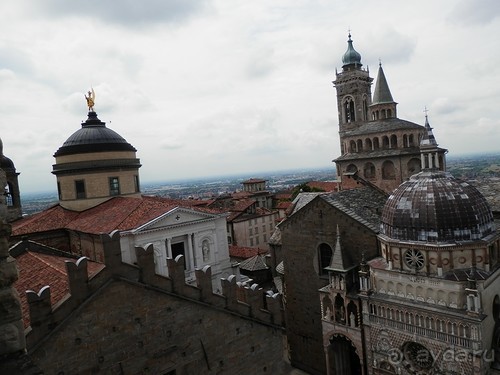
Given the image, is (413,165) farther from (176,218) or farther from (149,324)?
(149,324)

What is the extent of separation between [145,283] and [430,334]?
14665mm

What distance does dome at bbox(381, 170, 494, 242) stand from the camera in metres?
19.5

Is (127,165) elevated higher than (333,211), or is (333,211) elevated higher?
(127,165)

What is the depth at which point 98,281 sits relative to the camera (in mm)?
12445

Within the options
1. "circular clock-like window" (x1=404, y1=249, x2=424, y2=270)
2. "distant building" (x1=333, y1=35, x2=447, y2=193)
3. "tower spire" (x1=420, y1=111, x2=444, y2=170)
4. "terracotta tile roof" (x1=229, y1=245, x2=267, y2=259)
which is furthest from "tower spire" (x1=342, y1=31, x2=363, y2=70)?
"circular clock-like window" (x1=404, y1=249, x2=424, y2=270)

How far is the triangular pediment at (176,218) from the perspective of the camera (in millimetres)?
26188

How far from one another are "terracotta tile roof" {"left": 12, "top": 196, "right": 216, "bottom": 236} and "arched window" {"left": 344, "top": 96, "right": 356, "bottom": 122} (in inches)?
1503

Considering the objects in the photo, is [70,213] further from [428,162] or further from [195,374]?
[428,162]

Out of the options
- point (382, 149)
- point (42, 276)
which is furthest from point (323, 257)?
point (382, 149)

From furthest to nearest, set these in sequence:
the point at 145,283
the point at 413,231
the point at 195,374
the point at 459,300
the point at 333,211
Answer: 1. the point at 333,211
2. the point at 413,231
3. the point at 459,300
4. the point at 195,374
5. the point at 145,283

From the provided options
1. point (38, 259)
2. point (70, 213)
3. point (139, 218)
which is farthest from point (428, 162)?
point (70, 213)

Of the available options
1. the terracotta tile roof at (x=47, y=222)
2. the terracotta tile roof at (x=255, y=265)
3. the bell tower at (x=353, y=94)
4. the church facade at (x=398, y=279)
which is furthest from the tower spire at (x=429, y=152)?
the bell tower at (x=353, y=94)

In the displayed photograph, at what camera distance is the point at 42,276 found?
1424 cm

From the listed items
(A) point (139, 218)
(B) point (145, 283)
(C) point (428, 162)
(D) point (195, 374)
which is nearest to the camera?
(B) point (145, 283)
